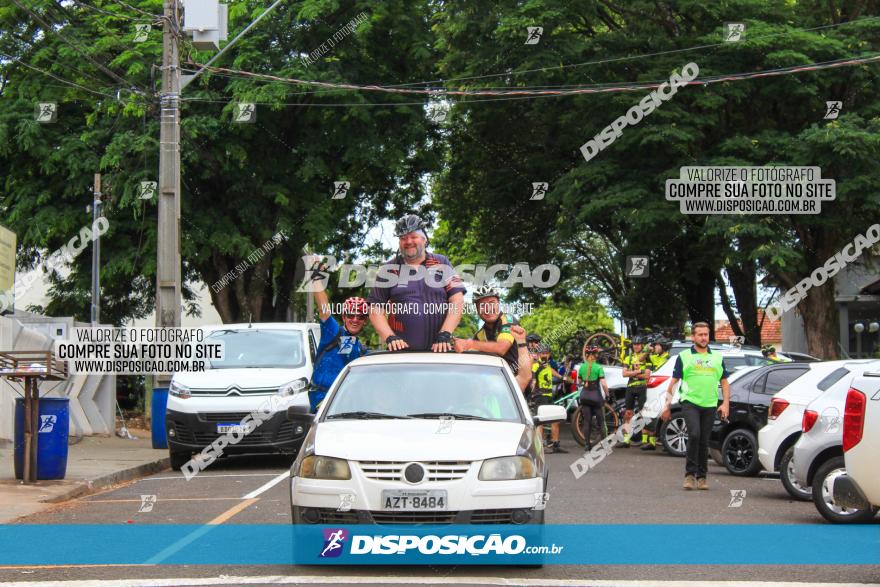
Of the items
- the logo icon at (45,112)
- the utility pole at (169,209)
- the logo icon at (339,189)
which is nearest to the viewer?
the utility pole at (169,209)

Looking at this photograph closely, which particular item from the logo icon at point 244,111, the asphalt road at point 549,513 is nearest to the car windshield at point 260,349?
the asphalt road at point 549,513

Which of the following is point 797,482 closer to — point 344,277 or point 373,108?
point 373,108

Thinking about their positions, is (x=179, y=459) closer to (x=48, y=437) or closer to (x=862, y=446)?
(x=48, y=437)

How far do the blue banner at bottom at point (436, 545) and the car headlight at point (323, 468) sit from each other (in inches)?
13.0

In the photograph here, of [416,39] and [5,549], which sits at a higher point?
[416,39]

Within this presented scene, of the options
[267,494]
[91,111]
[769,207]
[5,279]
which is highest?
[91,111]

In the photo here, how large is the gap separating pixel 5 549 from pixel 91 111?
23.9 m

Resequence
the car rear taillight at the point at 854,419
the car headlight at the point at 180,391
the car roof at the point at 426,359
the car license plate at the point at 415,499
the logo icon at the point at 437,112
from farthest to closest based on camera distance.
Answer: the logo icon at the point at 437,112 → the car headlight at the point at 180,391 → the car roof at the point at 426,359 → the car rear taillight at the point at 854,419 → the car license plate at the point at 415,499

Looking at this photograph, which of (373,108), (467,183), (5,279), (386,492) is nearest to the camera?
(386,492)

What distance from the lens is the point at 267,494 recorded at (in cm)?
1368

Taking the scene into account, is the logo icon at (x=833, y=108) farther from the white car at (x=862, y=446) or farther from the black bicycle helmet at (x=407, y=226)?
the white car at (x=862, y=446)

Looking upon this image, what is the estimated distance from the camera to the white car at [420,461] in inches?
316

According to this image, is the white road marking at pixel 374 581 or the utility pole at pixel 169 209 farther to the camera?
the utility pole at pixel 169 209

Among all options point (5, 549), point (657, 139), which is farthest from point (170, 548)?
point (657, 139)
